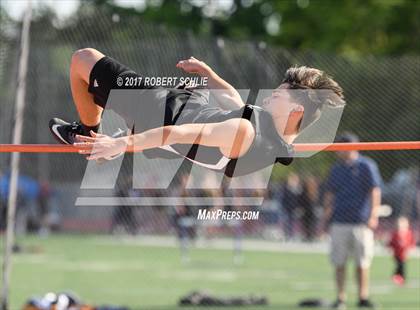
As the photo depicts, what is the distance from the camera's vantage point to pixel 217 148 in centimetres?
572

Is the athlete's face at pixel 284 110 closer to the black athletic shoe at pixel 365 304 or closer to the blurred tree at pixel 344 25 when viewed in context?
the black athletic shoe at pixel 365 304

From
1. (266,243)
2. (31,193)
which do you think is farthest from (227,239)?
(31,193)

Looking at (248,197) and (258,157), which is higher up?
(258,157)

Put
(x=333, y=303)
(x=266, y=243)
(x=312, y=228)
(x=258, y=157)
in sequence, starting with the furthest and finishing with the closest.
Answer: (x=266, y=243), (x=312, y=228), (x=333, y=303), (x=258, y=157)

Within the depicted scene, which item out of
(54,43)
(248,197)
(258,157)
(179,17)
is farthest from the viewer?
(179,17)

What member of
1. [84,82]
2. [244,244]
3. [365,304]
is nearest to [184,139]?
[84,82]

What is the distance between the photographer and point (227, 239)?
19672mm

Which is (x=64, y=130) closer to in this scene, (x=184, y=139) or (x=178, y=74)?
(x=184, y=139)

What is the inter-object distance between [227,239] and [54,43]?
9.40 m

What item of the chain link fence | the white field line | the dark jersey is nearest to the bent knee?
the dark jersey

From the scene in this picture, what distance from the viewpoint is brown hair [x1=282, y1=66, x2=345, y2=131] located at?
18.7 ft

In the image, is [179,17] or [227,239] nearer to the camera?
[227,239]

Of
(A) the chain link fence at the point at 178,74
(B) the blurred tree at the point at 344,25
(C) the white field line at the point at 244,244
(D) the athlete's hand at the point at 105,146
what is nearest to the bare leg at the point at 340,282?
(A) the chain link fence at the point at 178,74

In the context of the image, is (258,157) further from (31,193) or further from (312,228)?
(31,193)
